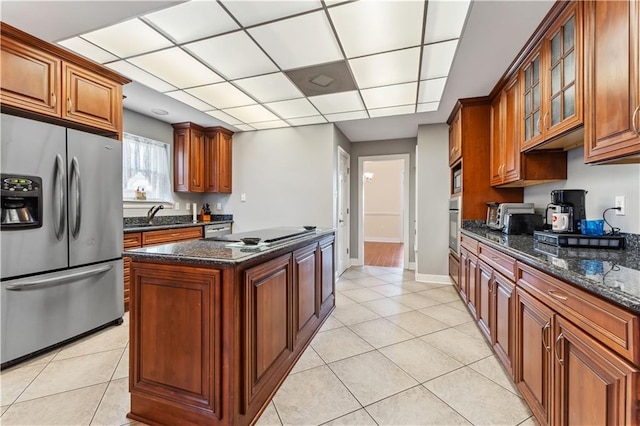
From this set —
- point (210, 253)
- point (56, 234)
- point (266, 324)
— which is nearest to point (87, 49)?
point (56, 234)

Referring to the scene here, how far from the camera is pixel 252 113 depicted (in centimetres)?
364

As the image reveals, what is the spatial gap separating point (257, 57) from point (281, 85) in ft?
1.76

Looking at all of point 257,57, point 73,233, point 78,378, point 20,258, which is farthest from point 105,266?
point 257,57

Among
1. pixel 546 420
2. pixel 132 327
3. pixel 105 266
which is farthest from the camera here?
pixel 105 266

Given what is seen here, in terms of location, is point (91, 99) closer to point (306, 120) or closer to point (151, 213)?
point (151, 213)

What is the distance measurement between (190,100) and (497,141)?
353cm

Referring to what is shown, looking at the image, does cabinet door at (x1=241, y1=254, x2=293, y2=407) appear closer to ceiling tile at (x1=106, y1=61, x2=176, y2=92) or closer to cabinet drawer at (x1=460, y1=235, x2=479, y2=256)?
cabinet drawer at (x1=460, y1=235, x2=479, y2=256)

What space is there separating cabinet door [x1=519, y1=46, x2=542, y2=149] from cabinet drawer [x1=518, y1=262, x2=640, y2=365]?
4.55 ft

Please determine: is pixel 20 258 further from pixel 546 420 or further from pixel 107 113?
pixel 546 420

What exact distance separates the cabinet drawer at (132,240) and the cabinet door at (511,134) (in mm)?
3868

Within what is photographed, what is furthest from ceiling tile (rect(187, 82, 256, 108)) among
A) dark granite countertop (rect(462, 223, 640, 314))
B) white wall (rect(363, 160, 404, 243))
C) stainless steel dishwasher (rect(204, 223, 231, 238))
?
white wall (rect(363, 160, 404, 243))

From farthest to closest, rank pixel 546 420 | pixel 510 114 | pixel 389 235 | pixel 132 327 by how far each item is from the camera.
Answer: pixel 389 235 < pixel 510 114 < pixel 132 327 < pixel 546 420

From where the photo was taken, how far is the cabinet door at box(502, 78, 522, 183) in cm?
249

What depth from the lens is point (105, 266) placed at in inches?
96.4
